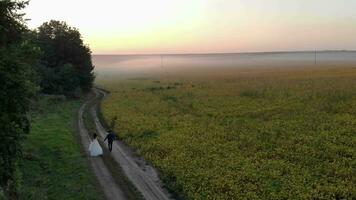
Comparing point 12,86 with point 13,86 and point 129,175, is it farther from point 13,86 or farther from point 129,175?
point 129,175

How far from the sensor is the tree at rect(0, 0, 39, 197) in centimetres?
2073

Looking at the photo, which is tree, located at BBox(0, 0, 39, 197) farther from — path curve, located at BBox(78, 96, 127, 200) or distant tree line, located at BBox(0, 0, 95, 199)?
path curve, located at BBox(78, 96, 127, 200)

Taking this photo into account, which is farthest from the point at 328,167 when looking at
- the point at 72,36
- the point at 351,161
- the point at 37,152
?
the point at 72,36

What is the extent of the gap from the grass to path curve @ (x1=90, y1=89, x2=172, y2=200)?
→ 2.36m

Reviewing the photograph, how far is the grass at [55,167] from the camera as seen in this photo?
23.6 meters

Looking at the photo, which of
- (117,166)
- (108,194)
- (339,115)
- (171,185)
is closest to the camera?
(108,194)

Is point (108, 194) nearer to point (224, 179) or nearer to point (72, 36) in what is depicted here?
point (224, 179)

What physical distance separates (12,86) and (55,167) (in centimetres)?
893

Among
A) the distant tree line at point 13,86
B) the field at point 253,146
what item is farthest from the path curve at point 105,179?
the distant tree line at point 13,86

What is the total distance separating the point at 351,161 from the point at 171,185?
11.8 m

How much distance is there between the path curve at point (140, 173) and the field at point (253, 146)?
2.10ft

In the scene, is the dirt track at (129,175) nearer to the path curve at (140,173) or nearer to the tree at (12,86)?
the path curve at (140,173)

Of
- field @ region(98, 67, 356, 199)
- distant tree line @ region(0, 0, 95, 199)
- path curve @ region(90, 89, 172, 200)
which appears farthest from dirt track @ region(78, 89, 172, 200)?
distant tree line @ region(0, 0, 95, 199)

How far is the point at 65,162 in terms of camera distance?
3012 cm
